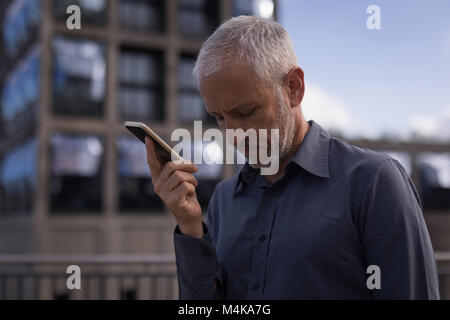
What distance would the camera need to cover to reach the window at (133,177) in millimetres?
17375

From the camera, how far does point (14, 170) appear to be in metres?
18.9

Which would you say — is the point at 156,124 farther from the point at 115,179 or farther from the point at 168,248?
the point at 168,248

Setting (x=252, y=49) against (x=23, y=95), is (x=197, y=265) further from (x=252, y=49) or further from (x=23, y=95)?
(x=23, y=95)

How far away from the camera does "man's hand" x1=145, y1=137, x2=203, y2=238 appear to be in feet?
4.95

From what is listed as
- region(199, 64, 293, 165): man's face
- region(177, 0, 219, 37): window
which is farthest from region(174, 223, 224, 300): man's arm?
region(177, 0, 219, 37): window

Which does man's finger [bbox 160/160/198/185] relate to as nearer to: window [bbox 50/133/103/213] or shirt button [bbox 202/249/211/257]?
shirt button [bbox 202/249/211/257]

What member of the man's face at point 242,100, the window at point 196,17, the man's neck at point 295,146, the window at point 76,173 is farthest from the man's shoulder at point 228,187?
the window at point 196,17

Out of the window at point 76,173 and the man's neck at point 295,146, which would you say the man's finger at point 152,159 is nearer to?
the man's neck at point 295,146

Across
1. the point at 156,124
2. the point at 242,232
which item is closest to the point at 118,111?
the point at 156,124

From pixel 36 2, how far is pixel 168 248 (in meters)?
9.90

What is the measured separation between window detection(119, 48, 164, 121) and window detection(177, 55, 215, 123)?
715mm

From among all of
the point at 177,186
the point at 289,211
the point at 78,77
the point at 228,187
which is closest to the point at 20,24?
the point at 78,77

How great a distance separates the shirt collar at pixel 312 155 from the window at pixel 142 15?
56.2 ft

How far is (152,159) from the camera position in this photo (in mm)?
1566
